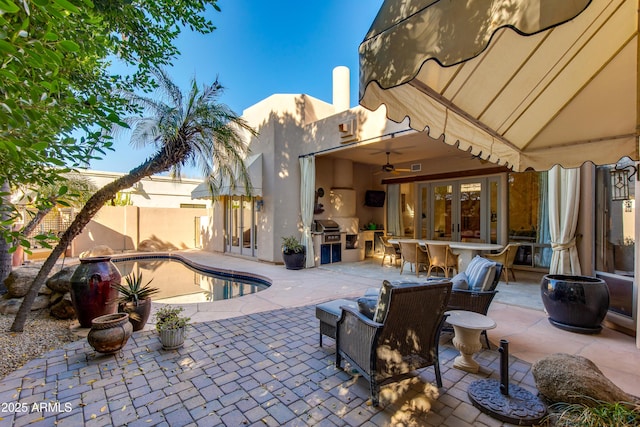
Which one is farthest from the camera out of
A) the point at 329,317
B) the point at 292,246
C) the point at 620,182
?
the point at 292,246

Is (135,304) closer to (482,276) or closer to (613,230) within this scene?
(482,276)

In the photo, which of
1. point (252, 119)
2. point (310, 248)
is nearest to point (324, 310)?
point (310, 248)

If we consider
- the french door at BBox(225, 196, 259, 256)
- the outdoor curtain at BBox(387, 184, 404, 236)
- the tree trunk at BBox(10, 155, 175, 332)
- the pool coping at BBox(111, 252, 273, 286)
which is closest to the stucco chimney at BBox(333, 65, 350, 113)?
the outdoor curtain at BBox(387, 184, 404, 236)

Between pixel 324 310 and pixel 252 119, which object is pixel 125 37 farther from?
pixel 252 119

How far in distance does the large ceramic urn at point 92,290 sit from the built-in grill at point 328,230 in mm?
6296

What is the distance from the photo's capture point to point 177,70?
587 cm

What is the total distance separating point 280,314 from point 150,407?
2.56 meters

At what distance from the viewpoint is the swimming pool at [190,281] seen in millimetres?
7090

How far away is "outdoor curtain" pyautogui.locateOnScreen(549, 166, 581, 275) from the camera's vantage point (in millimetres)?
5227

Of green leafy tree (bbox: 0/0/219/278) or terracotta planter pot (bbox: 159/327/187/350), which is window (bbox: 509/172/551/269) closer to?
terracotta planter pot (bbox: 159/327/187/350)

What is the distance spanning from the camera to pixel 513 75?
286cm

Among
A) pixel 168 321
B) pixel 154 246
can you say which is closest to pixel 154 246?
pixel 154 246

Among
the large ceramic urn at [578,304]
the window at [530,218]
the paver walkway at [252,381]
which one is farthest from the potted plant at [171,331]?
the window at [530,218]

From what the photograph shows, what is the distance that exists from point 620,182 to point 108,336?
7.54 meters
